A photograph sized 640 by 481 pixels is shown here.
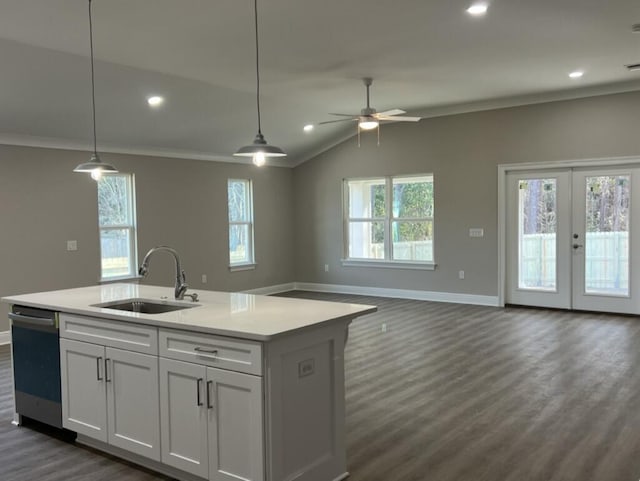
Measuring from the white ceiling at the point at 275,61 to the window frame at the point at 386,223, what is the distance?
1.44m

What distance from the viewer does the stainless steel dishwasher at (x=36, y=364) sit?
368cm

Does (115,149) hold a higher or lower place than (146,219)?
higher

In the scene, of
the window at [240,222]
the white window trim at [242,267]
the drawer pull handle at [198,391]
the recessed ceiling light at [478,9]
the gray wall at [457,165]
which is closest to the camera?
the drawer pull handle at [198,391]

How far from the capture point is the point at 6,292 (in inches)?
255

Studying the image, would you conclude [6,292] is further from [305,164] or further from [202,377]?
[305,164]

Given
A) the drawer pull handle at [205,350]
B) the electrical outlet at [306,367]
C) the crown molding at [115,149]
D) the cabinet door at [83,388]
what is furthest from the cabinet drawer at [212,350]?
the crown molding at [115,149]

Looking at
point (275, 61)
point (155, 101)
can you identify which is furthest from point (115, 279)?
point (275, 61)

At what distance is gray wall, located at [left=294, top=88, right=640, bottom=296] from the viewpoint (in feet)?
24.6

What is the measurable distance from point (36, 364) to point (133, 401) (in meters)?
1.05

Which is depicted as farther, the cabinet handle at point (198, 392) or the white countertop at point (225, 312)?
the cabinet handle at point (198, 392)

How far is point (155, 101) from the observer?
6.70 meters

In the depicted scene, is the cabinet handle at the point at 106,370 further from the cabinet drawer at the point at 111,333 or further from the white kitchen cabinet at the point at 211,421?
the white kitchen cabinet at the point at 211,421

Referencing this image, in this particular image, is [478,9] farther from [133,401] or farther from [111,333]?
→ [133,401]

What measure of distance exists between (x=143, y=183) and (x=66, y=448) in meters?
5.01
